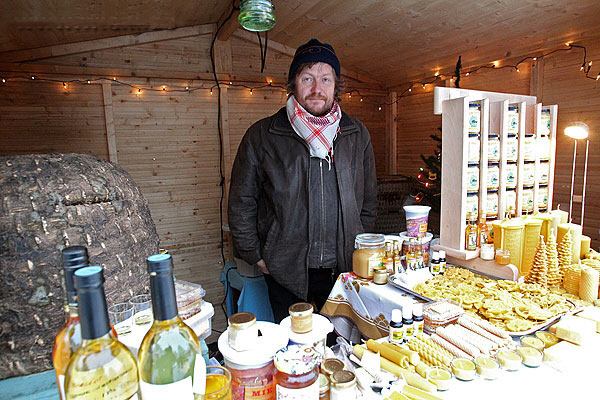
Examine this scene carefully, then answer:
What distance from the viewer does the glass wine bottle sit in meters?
0.50

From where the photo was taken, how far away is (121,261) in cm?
154

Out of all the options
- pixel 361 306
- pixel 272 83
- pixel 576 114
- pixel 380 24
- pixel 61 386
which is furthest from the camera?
pixel 272 83

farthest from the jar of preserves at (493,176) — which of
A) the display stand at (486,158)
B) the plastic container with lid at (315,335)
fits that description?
the plastic container with lid at (315,335)

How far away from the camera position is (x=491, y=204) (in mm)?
2029

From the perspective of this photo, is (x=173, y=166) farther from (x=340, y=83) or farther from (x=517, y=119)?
(x=517, y=119)

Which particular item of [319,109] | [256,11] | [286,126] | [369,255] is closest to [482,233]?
[369,255]

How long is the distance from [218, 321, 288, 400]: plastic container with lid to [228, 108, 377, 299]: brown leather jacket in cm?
140

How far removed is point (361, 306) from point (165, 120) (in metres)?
3.95

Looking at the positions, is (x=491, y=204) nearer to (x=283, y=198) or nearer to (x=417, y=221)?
(x=417, y=221)

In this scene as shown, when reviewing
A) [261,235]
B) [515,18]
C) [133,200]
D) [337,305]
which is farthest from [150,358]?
[515,18]

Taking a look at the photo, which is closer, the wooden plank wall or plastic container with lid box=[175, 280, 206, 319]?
plastic container with lid box=[175, 280, 206, 319]

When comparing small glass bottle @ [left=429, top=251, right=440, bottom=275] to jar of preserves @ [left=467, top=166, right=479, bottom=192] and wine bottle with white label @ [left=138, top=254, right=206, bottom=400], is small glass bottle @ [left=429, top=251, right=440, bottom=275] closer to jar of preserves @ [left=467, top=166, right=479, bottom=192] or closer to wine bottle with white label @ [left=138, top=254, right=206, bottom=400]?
jar of preserves @ [left=467, top=166, right=479, bottom=192]

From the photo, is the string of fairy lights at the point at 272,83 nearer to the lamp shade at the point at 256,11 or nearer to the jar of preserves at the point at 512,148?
the jar of preserves at the point at 512,148

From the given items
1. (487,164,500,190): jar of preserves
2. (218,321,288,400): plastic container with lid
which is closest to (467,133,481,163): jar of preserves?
(487,164,500,190): jar of preserves
